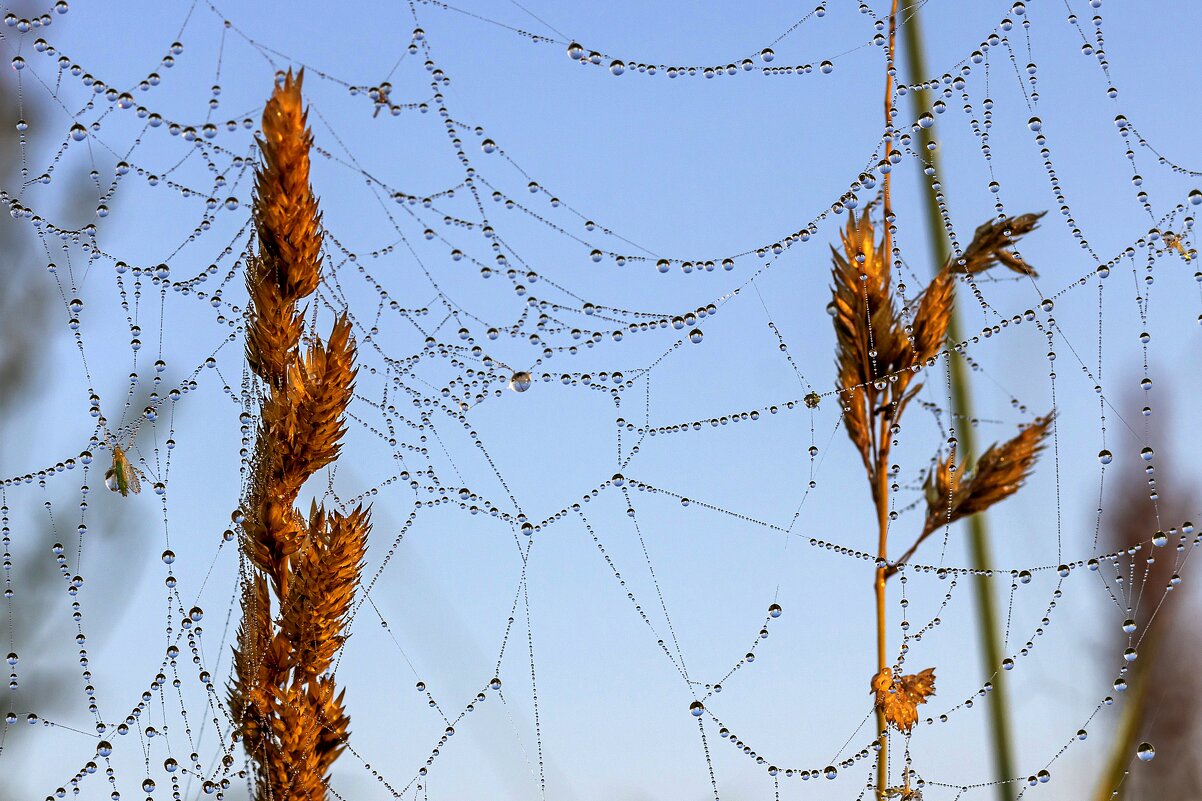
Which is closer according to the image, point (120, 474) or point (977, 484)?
point (977, 484)

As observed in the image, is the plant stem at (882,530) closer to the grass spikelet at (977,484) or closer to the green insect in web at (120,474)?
the grass spikelet at (977,484)

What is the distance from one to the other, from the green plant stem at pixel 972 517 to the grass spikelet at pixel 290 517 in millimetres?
809

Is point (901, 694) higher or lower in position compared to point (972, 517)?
lower

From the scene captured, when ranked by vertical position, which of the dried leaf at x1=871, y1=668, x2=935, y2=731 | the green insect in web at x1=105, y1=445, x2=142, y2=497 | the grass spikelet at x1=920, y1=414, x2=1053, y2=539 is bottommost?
the dried leaf at x1=871, y1=668, x2=935, y2=731

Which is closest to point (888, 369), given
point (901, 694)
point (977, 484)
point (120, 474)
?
point (977, 484)

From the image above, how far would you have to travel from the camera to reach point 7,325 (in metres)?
2.24

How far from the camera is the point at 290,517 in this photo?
138cm

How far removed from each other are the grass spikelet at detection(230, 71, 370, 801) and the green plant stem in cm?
81

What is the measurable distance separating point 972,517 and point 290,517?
36.2 inches

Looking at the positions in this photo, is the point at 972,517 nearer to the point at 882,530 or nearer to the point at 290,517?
the point at 882,530

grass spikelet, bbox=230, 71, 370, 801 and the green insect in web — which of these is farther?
the green insect in web

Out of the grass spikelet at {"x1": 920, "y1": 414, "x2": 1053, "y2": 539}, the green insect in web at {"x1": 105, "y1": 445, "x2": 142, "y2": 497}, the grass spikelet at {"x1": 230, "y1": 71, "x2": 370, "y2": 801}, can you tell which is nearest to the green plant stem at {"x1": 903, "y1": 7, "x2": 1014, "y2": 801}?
the grass spikelet at {"x1": 920, "y1": 414, "x2": 1053, "y2": 539}

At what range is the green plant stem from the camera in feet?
4.30

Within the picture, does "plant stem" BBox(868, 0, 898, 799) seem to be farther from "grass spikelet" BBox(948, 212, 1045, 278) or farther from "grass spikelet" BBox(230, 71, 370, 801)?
"grass spikelet" BBox(230, 71, 370, 801)
